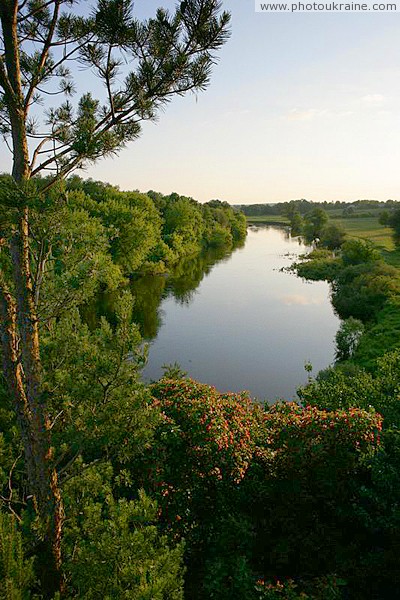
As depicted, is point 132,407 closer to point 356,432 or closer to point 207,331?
point 356,432

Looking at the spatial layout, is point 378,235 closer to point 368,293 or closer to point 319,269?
point 319,269

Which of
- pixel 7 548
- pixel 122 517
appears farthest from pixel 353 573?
pixel 7 548

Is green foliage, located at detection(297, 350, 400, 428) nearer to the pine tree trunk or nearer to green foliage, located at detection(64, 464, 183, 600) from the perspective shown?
green foliage, located at detection(64, 464, 183, 600)

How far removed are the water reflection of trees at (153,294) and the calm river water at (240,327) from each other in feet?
0.38

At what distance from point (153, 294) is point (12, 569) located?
38.8 m

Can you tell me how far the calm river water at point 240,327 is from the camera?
948 inches

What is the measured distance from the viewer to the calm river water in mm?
24078

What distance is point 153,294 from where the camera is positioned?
1667 inches

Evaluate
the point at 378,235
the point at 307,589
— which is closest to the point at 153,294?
the point at 307,589

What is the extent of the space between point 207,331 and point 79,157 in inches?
1075

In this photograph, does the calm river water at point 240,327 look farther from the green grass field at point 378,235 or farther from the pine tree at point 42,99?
the pine tree at point 42,99

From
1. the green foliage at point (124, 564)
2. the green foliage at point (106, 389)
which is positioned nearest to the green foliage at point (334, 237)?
the green foliage at point (106, 389)

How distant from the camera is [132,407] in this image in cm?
551

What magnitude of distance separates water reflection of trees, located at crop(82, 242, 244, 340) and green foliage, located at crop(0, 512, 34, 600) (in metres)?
17.0
